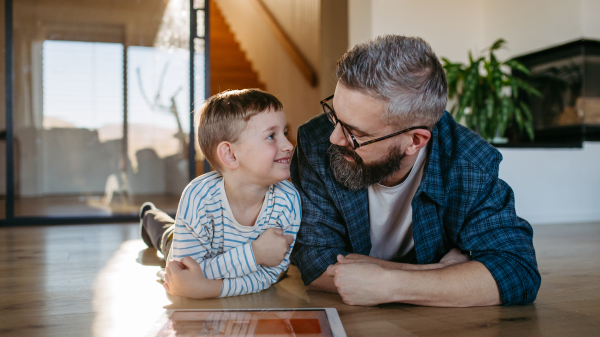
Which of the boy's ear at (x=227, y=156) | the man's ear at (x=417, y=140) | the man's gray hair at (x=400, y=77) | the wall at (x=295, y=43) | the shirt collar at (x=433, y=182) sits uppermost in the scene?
the wall at (x=295, y=43)

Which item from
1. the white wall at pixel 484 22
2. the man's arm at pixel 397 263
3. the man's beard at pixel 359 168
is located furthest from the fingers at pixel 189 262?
the white wall at pixel 484 22

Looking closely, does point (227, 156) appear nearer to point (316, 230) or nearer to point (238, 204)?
point (238, 204)

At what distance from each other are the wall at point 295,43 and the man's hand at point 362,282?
2474 millimetres

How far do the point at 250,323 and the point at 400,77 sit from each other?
70 cm

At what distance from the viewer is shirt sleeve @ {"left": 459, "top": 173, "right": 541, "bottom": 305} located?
1137 millimetres

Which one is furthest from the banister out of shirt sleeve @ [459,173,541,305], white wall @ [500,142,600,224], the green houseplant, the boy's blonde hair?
shirt sleeve @ [459,173,541,305]

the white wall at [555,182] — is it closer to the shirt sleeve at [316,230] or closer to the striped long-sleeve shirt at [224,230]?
the shirt sleeve at [316,230]

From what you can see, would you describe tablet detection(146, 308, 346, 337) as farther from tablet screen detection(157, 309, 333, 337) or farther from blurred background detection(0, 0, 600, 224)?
blurred background detection(0, 0, 600, 224)

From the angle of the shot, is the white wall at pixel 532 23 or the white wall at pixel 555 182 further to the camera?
the white wall at pixel 532 23

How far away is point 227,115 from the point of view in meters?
1.30

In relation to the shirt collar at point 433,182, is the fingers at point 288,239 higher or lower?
lower

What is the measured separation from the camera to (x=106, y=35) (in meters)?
3.38

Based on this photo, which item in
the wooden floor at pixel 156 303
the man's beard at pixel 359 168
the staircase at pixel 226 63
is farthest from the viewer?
the staircase at pixel 226 63

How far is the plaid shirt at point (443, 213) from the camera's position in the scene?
116 centimetres
